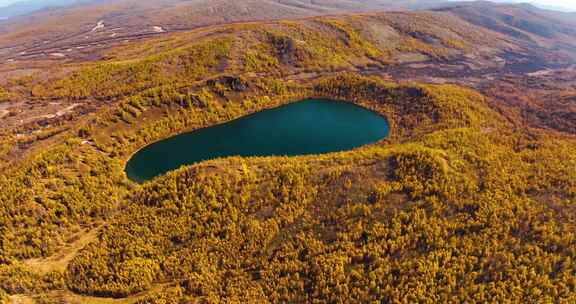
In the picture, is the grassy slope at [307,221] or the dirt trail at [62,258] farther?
the dirt trail at [62,258]

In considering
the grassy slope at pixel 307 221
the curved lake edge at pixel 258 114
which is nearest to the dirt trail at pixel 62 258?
the grassy slope at pixel 307 221

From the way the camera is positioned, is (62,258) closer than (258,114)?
Yes

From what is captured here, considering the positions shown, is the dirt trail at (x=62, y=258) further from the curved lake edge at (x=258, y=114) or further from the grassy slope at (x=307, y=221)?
the curved lake edge at (x=258, y=114)

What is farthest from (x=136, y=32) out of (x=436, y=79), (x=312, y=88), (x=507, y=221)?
(x=507, y=221)

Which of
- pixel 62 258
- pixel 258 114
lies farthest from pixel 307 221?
pixel 258 114

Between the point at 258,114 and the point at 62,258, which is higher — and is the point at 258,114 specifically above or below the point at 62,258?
above

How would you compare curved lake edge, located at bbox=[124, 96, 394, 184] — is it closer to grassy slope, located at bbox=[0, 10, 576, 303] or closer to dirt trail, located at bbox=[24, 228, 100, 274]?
grassy slope, located at bbox=[0, 10, 576, 303]

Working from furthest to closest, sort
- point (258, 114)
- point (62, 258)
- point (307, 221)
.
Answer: point (258, 114)
point (307, 221)
point (62, 258)

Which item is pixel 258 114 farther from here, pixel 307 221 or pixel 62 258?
pixel 62 258

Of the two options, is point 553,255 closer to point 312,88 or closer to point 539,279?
point 539,279
